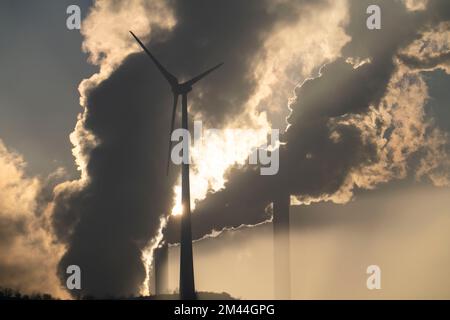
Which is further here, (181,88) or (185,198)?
(185,198)

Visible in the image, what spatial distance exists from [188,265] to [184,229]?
44.2 feet

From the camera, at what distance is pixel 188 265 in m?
134

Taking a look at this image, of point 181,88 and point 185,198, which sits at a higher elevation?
point 181,88
